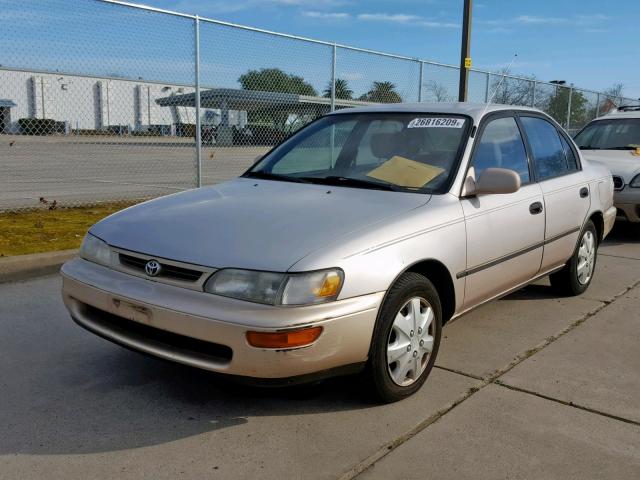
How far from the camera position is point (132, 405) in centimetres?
319

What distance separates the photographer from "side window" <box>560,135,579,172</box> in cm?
514

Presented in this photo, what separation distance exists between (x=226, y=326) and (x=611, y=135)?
812cm

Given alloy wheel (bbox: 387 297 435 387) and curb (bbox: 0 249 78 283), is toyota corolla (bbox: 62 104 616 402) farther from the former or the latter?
curb (bbox: 0 249 78 283)

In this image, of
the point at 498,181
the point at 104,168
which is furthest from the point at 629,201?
the point at 104,168

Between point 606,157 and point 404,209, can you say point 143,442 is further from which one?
point 606,157

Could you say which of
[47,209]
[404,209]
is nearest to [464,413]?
[404,209]

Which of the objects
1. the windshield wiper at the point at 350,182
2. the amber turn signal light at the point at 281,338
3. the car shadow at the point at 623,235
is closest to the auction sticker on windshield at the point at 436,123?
the windshield wiper at the point at 350,182

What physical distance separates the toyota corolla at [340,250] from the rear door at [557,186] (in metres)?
0.02

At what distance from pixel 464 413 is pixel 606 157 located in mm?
6381

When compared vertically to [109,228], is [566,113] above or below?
above

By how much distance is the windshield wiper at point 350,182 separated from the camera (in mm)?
3730

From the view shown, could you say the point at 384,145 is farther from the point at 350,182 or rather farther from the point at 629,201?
the point at 629,201

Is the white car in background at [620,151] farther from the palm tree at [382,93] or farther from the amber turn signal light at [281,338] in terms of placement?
the amber turn signal light at [281,338]

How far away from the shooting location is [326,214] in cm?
323
